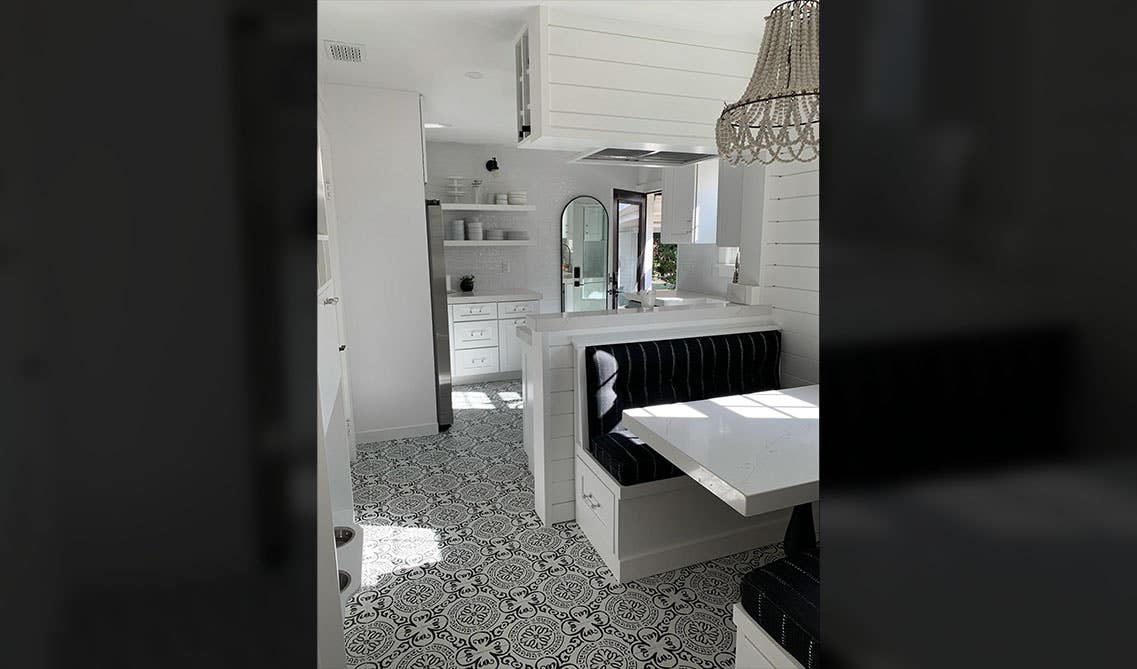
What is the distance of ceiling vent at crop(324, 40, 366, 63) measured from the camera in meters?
2.65

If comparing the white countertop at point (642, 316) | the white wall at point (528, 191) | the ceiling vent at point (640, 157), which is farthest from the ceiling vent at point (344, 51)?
the white wall at point (528, 191)

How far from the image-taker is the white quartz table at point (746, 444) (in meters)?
1.39

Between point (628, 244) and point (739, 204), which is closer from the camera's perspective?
point (739, 204)

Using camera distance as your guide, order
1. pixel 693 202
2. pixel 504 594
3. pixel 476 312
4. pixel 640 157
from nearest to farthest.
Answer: pixel 504 594 < pixel 640 157 < pixel 693 202 < pixel 476 312

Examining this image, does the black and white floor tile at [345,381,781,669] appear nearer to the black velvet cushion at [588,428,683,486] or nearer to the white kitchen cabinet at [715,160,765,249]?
the black velvet cushion at [588,428,683,486]

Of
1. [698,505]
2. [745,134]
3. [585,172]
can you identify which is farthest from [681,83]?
[585,172]

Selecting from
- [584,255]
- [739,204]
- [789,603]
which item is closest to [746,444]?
[789,603]

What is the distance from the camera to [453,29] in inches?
99.8

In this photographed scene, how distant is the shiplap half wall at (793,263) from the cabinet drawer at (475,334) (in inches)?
110

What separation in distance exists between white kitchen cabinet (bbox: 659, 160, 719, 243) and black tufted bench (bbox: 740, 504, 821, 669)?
2684mm

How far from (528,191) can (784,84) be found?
4.33 metres

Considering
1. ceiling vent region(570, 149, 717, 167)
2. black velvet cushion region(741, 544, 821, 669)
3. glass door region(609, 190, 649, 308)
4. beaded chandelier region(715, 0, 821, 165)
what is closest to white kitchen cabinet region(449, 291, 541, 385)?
glass door region(609, 190, 649, 308)

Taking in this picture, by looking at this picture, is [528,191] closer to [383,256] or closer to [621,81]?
[383,256]
